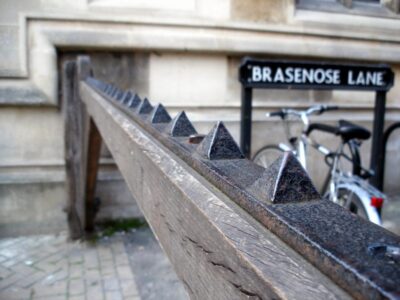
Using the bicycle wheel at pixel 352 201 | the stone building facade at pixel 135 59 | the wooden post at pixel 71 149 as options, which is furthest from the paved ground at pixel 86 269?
the bicycle wheel at pixel 352 201

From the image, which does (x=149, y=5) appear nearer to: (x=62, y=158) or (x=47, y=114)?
(x=47, y=114)

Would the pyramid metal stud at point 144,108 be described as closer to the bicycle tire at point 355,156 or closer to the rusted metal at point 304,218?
the rusted metal at point 304,218

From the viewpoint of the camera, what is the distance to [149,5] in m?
4.14

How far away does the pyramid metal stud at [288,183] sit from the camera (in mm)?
557

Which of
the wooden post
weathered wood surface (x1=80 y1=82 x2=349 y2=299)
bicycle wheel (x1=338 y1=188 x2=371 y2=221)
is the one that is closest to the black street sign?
bicycle wheel (x1=338 y1=188 x2=371 y2=221)

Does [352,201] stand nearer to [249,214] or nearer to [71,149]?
[71,149]

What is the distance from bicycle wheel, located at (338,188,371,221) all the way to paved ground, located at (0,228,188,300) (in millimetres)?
1368

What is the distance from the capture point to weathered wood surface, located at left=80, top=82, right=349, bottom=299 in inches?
16.9

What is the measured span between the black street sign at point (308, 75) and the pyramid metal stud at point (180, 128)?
2092mm

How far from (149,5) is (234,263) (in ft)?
13.1

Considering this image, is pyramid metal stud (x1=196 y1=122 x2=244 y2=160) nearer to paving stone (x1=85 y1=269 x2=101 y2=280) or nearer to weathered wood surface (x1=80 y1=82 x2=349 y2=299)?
weathered wood surface (x1=80 y1=82 x2=349 y2=299)

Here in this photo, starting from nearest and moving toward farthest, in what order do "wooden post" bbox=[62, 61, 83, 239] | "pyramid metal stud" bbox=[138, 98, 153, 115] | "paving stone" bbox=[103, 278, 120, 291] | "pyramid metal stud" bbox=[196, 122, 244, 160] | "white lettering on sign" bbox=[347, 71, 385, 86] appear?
"pyramid metal stud" bbox=[196, 122, 244, 160] → "pyramid metal stud" bbox=[138, 98, 153, 115] → "paving stone" bbox=[103, 278, 120, 291] → "white lettering on sign" bbox=[347, 71, 385, 86] → "wooden post" bbox=[62, 61, 83, 239]

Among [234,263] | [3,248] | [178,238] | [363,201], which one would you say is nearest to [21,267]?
[3,248]

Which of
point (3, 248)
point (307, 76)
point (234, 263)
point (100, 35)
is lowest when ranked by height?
point (3, 248)
